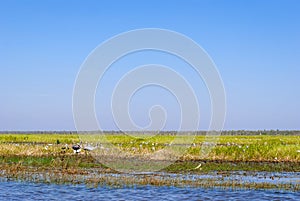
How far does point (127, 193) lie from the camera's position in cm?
1872

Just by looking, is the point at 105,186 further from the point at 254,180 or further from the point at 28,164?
the point at 28,164

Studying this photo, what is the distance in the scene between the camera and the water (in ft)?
58.6

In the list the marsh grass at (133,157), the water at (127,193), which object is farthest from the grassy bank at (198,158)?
the water at (127,193)

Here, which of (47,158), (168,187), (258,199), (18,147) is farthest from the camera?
(18,147)

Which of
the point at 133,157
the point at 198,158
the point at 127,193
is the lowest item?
the point at 127,193

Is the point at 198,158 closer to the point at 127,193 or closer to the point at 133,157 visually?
the point at 133,157

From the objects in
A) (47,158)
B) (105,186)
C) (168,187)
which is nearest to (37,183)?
(105,186)

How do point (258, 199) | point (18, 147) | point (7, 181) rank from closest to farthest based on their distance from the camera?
point (258, 199), point (7, 181), point (18, 147)

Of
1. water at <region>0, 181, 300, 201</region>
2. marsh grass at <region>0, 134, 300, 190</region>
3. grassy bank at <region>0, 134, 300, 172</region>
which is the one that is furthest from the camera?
grassy bank at <region>0, 134, 300, 172</region>

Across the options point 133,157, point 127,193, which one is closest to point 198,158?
point 133,157

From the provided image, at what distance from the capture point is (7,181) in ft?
69.9

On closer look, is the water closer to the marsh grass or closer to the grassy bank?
the marsh grass

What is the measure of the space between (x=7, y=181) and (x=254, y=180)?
10.3m

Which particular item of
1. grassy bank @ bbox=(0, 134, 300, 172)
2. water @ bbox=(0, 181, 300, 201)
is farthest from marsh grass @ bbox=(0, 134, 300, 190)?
water @ bbox=(0, 181, 300, 201)
